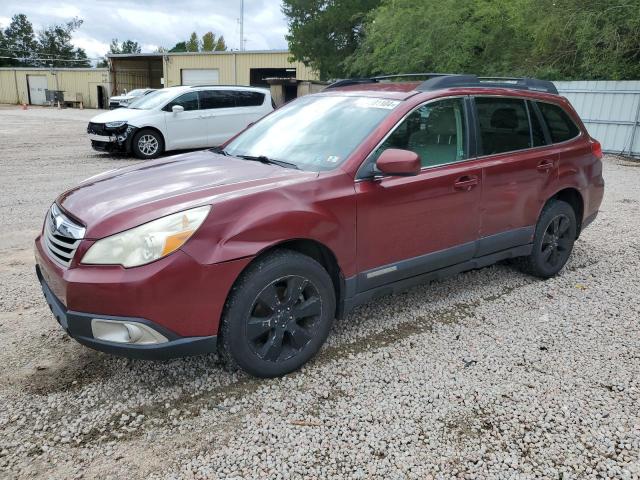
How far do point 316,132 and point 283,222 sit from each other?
3.39 ft

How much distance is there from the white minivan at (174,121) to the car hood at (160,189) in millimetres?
8737

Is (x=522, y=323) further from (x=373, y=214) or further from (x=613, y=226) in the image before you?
(x=613, y=226)

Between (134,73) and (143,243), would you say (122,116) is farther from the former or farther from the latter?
(134,73)

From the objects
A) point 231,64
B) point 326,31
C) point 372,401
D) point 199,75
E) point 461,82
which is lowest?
point 372,401

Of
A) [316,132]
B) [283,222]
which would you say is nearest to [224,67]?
[316,132]

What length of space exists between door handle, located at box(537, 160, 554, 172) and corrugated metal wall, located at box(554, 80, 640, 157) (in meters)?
11.8

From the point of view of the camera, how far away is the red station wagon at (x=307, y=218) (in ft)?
8.72

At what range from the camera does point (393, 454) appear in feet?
8.29

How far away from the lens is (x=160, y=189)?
3062 millimetres

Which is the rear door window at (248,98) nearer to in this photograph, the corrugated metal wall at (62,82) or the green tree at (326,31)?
the green tree at (326,31)

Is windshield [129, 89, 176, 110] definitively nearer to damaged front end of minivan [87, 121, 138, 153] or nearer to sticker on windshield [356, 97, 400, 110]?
damaged front end of minivan [87, 121, 138, 153]

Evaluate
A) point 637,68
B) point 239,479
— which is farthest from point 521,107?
point 637,68

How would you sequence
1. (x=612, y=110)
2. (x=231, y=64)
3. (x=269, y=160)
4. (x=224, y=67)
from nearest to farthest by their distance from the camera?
(x=269, y=160)
(x=612, y=110)
(x=231, y=64)
(x=224, y=67)

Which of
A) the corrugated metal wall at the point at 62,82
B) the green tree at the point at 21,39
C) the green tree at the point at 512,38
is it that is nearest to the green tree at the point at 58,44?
the green tree at the point at 21,39
